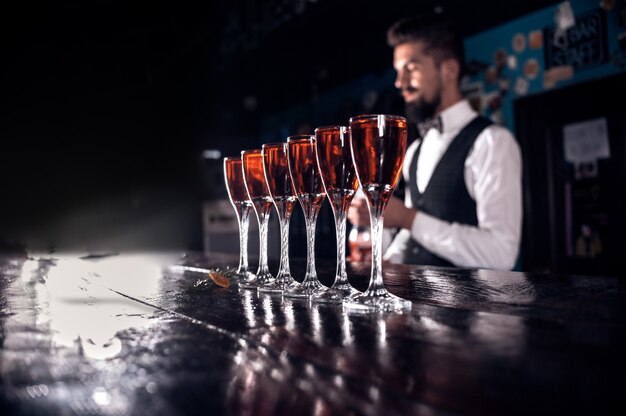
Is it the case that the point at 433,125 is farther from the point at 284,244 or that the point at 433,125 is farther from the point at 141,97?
the point at 141,97

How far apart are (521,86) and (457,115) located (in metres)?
1.64

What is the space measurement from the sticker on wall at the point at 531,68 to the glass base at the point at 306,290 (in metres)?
3.36

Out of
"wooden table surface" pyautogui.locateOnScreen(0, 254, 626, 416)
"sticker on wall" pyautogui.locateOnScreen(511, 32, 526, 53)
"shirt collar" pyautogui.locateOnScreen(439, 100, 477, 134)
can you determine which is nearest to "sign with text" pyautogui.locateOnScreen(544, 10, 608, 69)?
"sticker on wall" pyautogui.locateOnScreen(511, 32, 526, 53)

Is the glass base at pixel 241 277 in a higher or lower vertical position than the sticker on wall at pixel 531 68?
lower

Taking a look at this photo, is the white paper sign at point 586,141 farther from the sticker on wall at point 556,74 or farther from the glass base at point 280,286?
the glass base at point 280,286

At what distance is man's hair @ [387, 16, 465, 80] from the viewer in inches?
97.7

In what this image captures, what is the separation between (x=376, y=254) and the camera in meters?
0.78

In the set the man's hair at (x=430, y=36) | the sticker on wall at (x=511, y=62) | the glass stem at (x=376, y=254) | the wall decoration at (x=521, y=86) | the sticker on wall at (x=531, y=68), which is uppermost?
the sticker on wall at (x=511, y=62)

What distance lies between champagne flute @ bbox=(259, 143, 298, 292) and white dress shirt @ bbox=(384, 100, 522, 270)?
109 centimetres

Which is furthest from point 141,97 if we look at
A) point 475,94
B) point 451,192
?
point 451,192

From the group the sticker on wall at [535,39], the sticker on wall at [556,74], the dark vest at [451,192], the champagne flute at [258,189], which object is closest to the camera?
the champagne flute at [258,189]

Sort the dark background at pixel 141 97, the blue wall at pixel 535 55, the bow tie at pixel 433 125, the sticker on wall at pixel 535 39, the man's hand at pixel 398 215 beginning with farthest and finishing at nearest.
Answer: the dark background at pixel 141 97 < the sticker on wall at pixel 535 39 < the blue wall at pixel 535 55 < the bow tie at pixel 433 125 < the man's hand at pixel 398 215

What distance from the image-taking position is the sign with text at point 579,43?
340 cm

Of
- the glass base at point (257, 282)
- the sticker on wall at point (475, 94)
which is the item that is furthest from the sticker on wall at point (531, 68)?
the glass base at point (257, 282)
